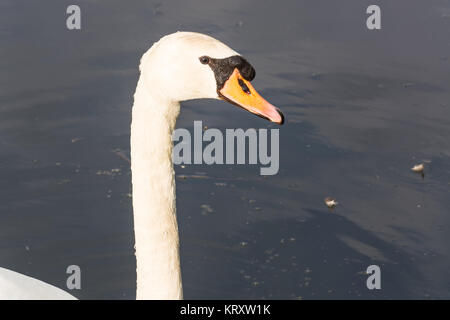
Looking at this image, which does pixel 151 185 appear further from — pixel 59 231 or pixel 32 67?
pixel 32 67

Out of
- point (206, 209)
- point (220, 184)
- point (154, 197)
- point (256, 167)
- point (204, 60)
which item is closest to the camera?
point (204, 60)

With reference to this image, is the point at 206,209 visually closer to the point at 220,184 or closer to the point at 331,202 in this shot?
the point at 220,184

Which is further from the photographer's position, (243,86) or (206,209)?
(206,209)

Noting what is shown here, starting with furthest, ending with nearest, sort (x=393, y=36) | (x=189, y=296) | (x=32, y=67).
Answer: (x=393, y=36) → (x=32, y=67) → (x=189, y=296)

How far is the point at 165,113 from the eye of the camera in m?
4.12

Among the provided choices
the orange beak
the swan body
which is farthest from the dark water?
the orange beak

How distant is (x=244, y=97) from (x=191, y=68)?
0.31 meters

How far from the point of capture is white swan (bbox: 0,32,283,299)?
3.99 meters

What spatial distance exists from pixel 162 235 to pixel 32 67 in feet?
18.2

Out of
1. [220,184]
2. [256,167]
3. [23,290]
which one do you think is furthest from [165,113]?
[256,167]

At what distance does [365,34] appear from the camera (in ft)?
34.7

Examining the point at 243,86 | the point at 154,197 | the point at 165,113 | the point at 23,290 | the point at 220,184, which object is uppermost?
the point at 243,86

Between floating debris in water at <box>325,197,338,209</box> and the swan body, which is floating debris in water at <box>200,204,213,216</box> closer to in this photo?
floating debris in water at <box>325,197,338,209</box>

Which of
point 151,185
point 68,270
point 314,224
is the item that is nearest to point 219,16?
point 314,224
